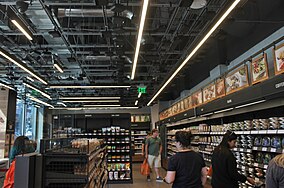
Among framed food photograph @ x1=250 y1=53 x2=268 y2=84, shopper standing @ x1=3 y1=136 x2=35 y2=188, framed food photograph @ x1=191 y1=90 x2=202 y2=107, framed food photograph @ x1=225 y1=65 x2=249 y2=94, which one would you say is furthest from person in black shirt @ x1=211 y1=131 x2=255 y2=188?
framed food photograph @ x1=191 y1=90 x2=202 y2=107

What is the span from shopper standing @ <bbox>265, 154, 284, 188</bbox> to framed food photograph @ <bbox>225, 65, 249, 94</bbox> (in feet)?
9.73

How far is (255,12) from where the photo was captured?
6559 mm

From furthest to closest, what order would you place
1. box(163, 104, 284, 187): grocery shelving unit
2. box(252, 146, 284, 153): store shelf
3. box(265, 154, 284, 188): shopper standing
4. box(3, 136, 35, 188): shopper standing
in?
box(163, 104, 284, 187): grocery shelving unit
box(252, 146, 284, 153): store shelf
box(3, 136, 35, 188): shopper standing
box(265, 154, 284, 188): shopper standing

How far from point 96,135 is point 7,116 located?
4.25m

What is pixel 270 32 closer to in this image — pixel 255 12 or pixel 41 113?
pixel 255 12

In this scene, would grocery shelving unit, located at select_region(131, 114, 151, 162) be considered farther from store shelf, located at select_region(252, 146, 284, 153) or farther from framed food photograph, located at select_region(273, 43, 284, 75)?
framed food photograph, located at select_region(273, 43, 284, 75)

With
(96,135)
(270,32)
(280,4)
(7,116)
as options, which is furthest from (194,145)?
(7,116)

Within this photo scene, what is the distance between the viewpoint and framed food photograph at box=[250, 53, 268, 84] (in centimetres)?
497

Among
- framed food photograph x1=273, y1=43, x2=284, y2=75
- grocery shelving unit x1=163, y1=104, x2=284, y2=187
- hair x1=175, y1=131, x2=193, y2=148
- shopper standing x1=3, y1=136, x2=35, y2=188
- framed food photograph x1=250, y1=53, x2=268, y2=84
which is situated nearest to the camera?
hair x1=175, y1=131, x2=193, y2=148

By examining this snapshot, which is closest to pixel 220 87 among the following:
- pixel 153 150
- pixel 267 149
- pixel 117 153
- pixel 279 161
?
pixel 267 149

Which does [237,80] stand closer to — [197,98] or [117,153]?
[197,98]

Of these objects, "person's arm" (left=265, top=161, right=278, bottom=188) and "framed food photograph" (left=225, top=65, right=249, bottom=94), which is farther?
"framed food photograph" (left=225, top=65, right=249, bottom=94)

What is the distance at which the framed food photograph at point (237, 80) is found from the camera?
18.9 ft

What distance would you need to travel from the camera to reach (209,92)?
25.9 feet
